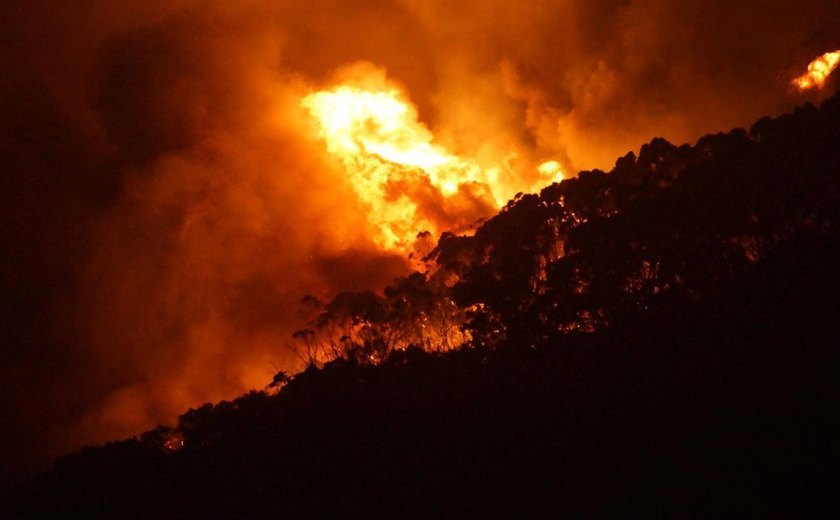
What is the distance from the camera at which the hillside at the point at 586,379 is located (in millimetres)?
15945

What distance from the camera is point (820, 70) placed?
43031 mm

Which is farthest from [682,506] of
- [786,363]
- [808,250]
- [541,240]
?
[541,240]

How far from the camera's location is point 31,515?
28625mm

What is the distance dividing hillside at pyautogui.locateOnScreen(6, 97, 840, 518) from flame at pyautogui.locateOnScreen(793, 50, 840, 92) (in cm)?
2248

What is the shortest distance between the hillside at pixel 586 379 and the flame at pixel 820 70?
22.5m

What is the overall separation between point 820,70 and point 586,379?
33802mm

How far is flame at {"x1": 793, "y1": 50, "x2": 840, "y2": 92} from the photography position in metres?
42.2

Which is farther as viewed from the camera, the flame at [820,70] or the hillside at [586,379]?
the flame at [820,70]

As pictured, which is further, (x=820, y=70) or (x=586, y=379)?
(x=820, y=70)

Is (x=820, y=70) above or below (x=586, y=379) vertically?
above

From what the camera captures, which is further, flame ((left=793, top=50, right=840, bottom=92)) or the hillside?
flame ((left=793, top=50, right=840, bottom=92))

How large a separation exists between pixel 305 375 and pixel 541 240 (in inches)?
553

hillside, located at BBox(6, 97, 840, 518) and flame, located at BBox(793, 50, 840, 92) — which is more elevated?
flame, located at BBox(793, 50, 840, 92)

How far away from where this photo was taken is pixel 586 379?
22797 mm
